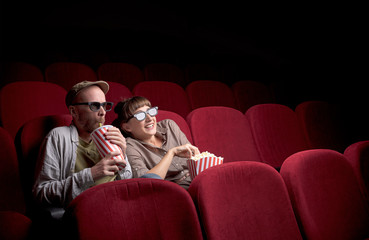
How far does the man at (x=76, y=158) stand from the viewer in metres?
0.38

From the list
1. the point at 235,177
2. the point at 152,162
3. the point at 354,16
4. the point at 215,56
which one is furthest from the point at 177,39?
the point at 235,177

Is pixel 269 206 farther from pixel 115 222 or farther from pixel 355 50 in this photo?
pixel 355 50

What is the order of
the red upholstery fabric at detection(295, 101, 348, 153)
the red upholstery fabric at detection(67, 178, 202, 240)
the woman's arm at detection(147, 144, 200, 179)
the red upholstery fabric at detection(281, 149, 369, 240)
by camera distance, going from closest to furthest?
the red upholstery fabric at detection(67, 178, 202, 240)
the red upholstery fabric at detection(281, 149, 369, 240)
the woman's arm at detection(147, 144, 200, 179)
the red upholstery fabric at detection(295, 101, 348, 153)

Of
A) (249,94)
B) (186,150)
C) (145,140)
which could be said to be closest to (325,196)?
(186,150)

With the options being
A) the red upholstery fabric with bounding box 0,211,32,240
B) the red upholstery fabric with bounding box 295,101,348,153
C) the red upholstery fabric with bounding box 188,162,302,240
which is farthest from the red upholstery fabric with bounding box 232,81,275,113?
the red upholstery fabric with bounding box 0,211,32,240

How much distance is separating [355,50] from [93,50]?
3.45 feet

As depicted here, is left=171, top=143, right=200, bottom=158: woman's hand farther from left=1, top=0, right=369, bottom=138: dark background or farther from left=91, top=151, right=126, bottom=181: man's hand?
left=1, top=0, right=369, bottom=138: dark background

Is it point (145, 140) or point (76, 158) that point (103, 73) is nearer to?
point (145, 140)

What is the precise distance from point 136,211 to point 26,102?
430mm

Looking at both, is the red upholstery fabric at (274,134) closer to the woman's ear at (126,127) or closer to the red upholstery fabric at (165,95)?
the red upholstery fabric at (165,95)

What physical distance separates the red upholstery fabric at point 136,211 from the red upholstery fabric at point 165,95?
54cm

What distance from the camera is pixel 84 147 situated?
0.45 meters

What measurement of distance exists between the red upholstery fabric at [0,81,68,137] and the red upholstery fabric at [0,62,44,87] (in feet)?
0.69

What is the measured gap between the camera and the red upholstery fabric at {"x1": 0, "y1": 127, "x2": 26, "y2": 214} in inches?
16.2
